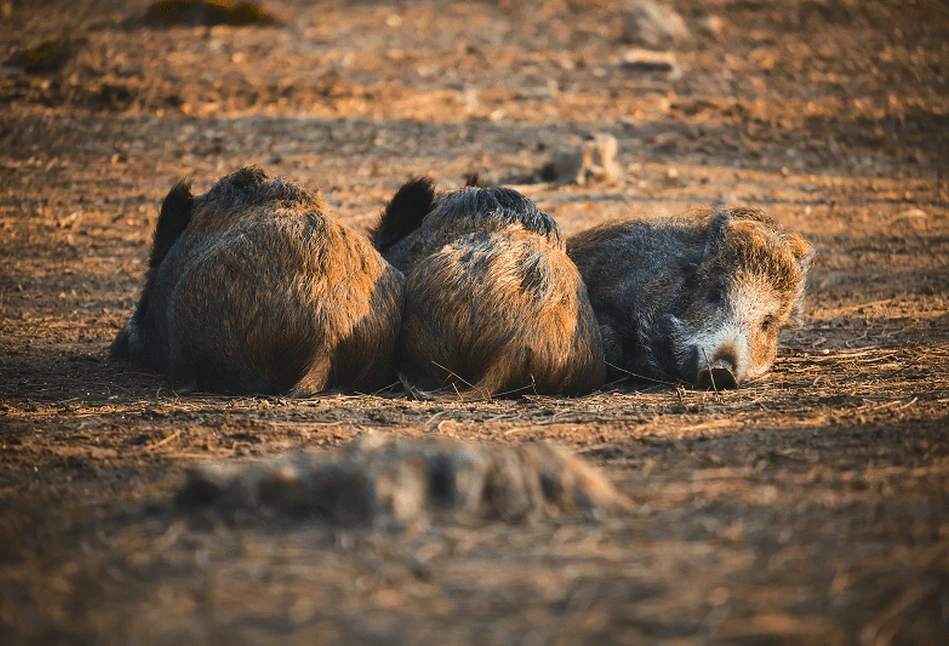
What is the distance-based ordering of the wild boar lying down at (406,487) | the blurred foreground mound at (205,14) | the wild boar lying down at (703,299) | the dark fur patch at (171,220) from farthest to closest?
1. the blurred foreground mound at (205,14)
2. the dark fur patch at (171,220)
3. the wild boar lying down at (703,299)
4. the wild boar lying down at (406,487)

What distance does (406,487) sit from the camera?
3.30 m

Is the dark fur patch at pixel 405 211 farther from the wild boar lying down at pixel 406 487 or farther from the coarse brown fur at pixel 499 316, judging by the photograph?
the wild boar lying down at pixel 406 487

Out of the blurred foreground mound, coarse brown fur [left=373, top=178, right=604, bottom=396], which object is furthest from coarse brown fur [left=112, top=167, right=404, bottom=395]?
the blurred foreground mound

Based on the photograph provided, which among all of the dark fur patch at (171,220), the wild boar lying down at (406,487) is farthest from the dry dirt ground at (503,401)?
the dark fur patch at (171,220)

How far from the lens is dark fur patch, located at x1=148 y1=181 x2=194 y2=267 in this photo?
6117mm

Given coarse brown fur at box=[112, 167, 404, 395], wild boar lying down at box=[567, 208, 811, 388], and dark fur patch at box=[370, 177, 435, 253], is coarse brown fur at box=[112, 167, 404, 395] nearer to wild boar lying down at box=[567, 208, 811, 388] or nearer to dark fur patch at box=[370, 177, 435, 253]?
dark fur patch at box=[370, 177, 435, 253]

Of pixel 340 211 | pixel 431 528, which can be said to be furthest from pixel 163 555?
pixel 340 211

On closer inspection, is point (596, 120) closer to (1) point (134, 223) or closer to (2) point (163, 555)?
(1) point (134, 223)

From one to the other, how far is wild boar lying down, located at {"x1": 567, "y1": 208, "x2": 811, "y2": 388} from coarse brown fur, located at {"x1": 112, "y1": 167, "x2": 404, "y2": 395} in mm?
1499

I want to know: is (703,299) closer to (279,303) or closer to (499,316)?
(499,316)

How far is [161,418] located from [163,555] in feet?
6.54

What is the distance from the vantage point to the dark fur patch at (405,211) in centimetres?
632

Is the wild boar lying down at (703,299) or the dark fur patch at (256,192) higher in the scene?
the dark fur patch at (256,192)

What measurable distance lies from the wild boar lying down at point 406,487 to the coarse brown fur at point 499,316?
1907mm
